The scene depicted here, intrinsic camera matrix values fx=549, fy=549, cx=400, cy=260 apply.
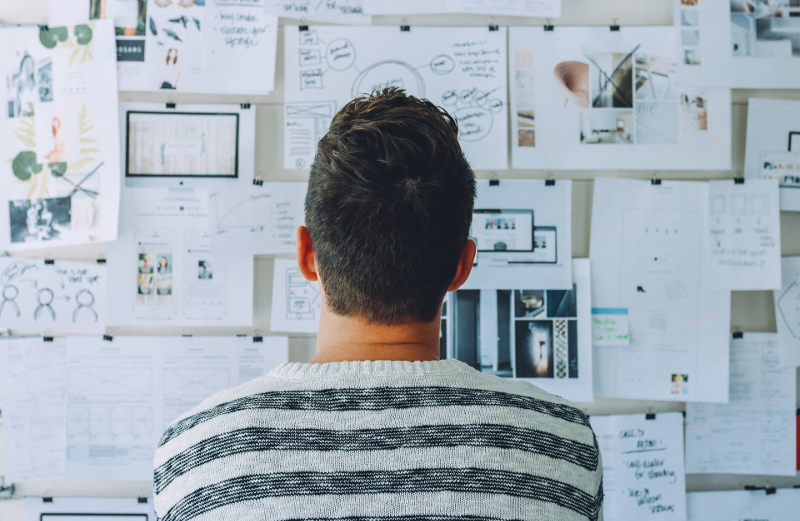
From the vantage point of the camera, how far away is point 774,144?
1.28 m

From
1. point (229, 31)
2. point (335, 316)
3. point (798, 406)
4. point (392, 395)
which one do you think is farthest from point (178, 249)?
point (798, 406)

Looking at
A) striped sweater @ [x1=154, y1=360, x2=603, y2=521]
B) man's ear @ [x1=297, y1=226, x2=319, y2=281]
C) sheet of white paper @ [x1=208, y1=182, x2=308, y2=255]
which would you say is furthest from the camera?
sheet of white paper @ [x1=208, y1=182, x2=308, y2=255]

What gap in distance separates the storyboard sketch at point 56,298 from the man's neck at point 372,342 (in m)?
0.89

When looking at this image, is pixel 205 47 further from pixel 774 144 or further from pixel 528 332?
pixel 774 144

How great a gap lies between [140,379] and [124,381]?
4 centimetres

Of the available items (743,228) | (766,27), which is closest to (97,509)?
(743,228)

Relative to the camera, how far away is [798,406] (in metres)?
1.30

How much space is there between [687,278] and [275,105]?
1.03 meters

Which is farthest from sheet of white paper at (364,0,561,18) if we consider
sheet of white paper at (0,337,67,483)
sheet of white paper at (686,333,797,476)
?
sheet of white paper at (0,337,67,483)

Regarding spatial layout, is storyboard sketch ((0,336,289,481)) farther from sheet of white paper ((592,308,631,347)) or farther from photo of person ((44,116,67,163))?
sheet of white paper ((592,308,631,347))

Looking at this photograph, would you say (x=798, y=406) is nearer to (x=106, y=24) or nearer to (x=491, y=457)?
(x=491, y=457)

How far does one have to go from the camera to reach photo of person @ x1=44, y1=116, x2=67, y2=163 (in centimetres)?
125

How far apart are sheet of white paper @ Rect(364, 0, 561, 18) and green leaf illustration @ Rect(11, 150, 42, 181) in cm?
84

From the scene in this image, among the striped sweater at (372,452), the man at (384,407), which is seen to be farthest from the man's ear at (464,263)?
the striped sweater at (372,452)
